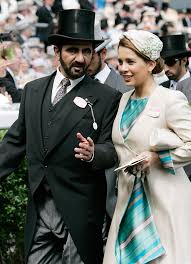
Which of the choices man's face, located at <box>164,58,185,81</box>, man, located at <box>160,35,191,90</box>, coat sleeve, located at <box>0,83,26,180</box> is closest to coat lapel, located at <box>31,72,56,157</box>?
coat sleeve, located at <box>0,83,26,180</box>

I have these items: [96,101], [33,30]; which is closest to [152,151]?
[96,101]

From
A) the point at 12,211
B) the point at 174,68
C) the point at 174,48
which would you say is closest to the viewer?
the point at 12,211

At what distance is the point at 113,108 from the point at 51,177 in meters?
0.60

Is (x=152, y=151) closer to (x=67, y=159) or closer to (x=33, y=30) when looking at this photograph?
(x=67, y=159)

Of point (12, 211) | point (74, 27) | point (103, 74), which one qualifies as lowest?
point (12, 211)

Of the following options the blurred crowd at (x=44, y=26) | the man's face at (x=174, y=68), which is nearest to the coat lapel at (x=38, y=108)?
the man's face at (x=174, y=68)

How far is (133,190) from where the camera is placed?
557cm

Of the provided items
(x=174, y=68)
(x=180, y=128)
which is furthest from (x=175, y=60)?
(x=180, y=128)

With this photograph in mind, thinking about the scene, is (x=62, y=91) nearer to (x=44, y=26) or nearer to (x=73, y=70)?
(x=73, y=70)

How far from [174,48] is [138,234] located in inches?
158

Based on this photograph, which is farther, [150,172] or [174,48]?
[174,48]

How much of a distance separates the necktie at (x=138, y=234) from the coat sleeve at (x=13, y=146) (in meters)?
0.80

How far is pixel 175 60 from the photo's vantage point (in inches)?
356

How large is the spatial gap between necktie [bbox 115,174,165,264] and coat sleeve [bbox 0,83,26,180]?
2.61ft
